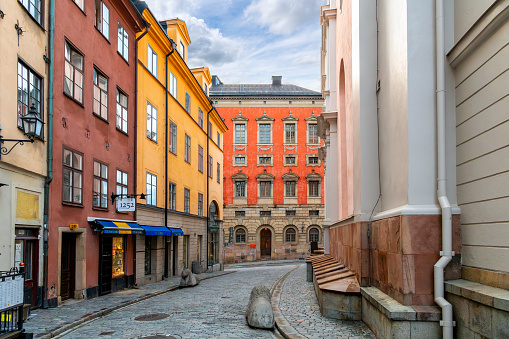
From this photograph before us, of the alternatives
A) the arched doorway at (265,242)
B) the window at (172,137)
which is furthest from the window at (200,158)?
the arched doorway at (265,242)

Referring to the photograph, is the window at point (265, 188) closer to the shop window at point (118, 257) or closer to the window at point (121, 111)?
the window at point (121, 111)

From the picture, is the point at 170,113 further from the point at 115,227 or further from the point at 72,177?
the point at 72,177

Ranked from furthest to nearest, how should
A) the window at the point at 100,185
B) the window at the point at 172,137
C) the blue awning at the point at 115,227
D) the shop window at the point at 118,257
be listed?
the window at the point at 172,137 < the shop window at the point at 118,257 < the window at the point at 100,185 < the blue awning at the point at 115,227

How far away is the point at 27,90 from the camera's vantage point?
12.4 metres

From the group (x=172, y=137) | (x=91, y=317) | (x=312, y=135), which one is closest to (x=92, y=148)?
(x=91, y=317)

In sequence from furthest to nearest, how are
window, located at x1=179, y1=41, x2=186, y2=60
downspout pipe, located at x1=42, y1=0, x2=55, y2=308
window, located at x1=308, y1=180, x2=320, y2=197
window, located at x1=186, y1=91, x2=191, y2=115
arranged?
window, located at x1=308, y1=180, x2=320, y2=197
window, located at x1=186, y1=91, x2=191, y2=115
window, located at x1=179, y1=41, x2=186, y2=60
downspout pipe, located at x1=42, y1=0, x2=55, y2=308

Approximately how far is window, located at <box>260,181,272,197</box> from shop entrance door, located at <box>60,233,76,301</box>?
134 feet

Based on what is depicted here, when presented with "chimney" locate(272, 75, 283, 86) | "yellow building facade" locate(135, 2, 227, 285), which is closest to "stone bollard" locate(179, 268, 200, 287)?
"yellow building facade" locate(135, 2, 227, 285)

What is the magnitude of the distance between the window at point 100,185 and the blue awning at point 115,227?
26.1 inches

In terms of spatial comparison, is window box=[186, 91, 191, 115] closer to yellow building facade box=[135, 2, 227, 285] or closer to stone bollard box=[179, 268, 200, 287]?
yellow building facade box=[135, 2, 227, 285]

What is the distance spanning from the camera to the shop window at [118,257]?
18350mm

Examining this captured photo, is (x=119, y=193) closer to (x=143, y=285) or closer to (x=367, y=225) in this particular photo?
(x=143, y=285)

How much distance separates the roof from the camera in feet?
185

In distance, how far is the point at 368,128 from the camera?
36.5ft
